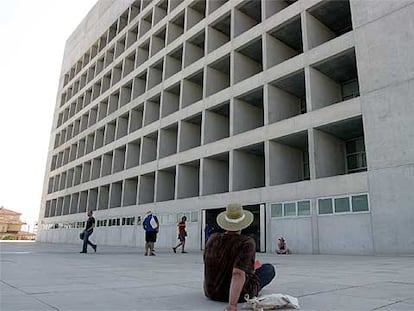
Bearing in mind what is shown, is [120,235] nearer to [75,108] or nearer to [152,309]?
[75,108]

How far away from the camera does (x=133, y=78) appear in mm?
35438

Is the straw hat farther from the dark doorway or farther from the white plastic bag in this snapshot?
the dark doorway

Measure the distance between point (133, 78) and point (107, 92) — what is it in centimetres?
578

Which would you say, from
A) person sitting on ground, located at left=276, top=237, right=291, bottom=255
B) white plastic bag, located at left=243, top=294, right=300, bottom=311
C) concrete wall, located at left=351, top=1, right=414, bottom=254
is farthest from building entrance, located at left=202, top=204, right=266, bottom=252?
white plastic bag, located at left=243, top=294, right=300, bottom=311

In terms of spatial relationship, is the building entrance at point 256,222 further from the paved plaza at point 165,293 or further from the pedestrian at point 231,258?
the pedestrian at point 231,258

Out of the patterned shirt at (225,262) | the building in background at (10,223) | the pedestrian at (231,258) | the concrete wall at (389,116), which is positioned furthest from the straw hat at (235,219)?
the building in background at (10,223)

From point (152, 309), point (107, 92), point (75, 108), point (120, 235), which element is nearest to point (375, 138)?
point (152, 309)

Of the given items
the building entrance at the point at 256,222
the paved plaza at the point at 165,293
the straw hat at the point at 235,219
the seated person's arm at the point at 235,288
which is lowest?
the paved plaza at the point at 165,293

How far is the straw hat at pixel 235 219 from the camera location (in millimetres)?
4066

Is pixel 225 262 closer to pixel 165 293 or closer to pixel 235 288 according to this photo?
pixel 235 288

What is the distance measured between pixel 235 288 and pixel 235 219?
81 cm

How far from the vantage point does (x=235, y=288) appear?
3568 mm

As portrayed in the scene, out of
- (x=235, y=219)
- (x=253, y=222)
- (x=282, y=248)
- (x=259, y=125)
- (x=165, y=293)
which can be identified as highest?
(x=259, y=125)

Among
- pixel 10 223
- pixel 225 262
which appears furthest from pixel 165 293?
pixel 10 223
